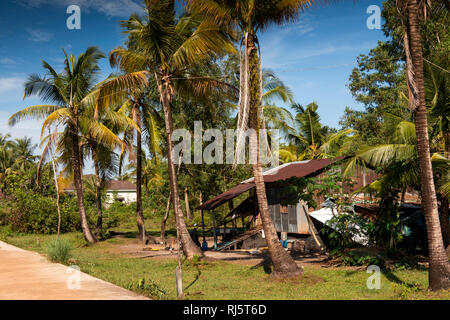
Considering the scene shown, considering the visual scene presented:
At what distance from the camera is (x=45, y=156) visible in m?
18.8

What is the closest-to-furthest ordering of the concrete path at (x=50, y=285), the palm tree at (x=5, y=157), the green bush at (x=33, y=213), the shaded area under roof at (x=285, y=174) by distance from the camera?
the concrete path at (x=50, y=285)
the shaded area under roof at (x=285, y=174)
the green bush at (x=33, y=213)
the palm tree at (x=5, y=157)

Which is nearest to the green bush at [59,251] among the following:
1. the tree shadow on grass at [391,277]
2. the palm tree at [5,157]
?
the tree shadow on grass at [391,277]

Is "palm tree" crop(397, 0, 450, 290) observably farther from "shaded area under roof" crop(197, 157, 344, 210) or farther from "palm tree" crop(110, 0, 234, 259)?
"shaded area under roof" crop(197, 157, 344, 210)

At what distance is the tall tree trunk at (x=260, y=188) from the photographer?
37.2 feet

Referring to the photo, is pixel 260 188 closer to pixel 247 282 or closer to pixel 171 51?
pixel 247 282

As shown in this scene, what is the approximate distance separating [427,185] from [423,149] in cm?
77

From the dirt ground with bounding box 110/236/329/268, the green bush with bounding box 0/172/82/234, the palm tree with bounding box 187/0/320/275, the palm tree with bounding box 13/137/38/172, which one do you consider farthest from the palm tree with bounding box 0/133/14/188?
the palm tree with bounding box 187/0/320/275

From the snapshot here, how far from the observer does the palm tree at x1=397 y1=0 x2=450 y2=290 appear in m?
8.54

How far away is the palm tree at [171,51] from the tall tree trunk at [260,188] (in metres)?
2.40

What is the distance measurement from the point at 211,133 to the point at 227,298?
17.1 m

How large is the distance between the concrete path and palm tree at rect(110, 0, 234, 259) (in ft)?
14.6

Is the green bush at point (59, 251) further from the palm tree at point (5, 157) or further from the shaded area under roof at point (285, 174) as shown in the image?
the palm tree at point (5, 157)
